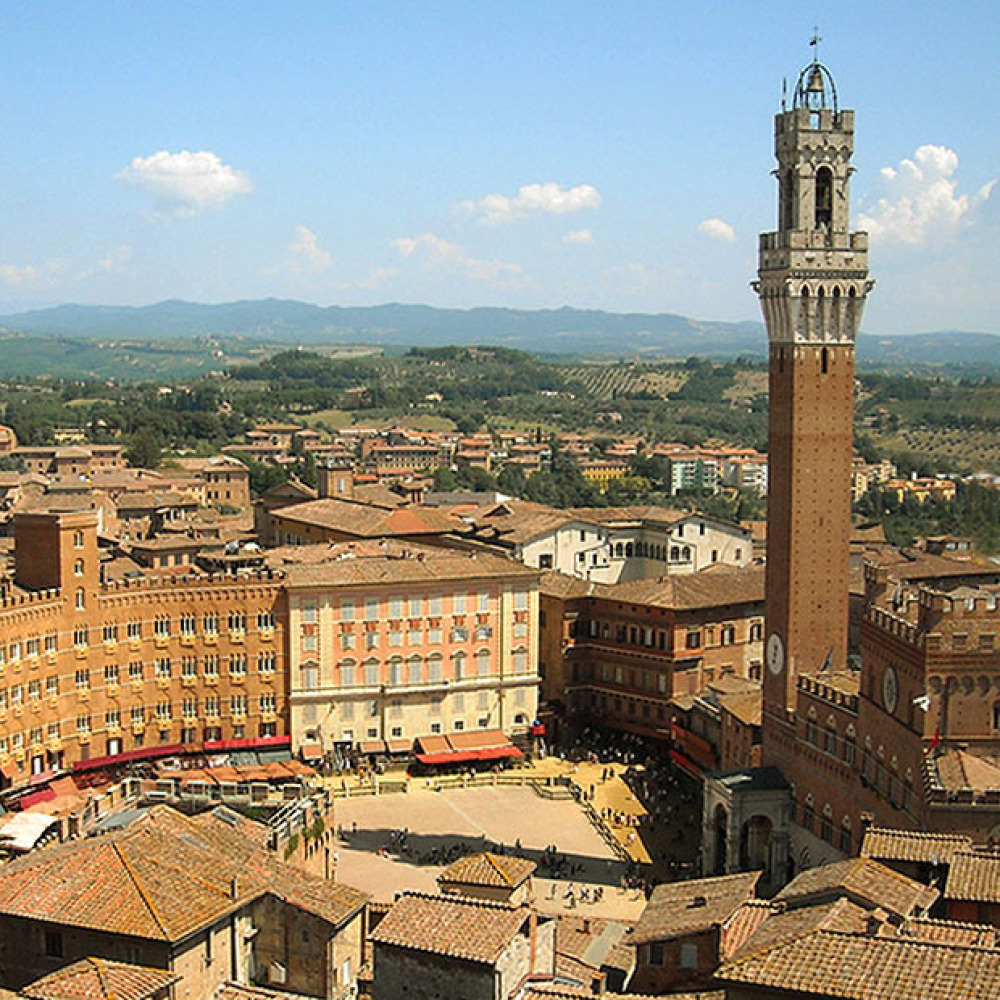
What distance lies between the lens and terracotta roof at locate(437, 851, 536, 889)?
104 feet

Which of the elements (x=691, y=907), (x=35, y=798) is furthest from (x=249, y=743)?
(x=691, y=907)

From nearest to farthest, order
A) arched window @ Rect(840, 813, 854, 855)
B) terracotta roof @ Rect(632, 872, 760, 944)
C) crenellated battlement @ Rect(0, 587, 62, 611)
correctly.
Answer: terracotta roof @ Rect(632, 872, 760, 944) < arched window @ Rect(840, 813, 854, 855) < crenellated battlement @ Rect(0, 587, 62, 611)

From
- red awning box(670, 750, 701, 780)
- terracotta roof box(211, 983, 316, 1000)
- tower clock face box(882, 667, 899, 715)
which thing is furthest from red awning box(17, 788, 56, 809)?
tower clock face box(882, 667, 899, 715)

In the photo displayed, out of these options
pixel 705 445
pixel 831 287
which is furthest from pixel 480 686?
pixel 705 445

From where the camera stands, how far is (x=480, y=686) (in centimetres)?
6378

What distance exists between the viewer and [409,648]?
6269 cm

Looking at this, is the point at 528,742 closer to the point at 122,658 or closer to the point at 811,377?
the point at 122,658

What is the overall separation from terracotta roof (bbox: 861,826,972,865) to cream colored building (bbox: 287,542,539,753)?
99.4 feet

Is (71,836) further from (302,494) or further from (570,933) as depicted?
(302,494)

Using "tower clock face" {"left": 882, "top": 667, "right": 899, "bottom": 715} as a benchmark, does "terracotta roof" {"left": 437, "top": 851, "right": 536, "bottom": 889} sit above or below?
below

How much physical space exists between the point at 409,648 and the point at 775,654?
54.3ft

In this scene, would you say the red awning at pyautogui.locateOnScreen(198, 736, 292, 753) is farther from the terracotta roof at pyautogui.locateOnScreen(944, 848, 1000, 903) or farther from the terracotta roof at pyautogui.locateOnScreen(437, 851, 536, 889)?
the terracotta roof at pyautogui.locateOnScreen(944, 848, 1000, 903)

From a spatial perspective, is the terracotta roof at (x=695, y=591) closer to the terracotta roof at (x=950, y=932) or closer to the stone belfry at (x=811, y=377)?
the stone belfry at (x=811, y=377)

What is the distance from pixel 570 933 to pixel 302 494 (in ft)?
183
